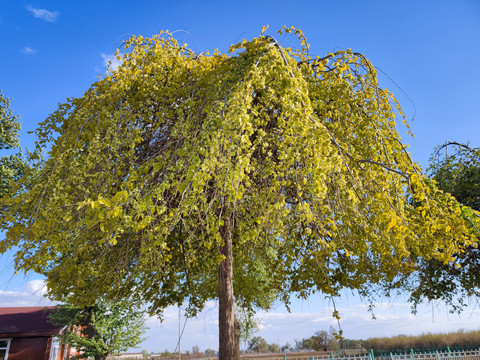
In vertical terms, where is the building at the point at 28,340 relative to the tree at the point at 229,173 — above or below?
below

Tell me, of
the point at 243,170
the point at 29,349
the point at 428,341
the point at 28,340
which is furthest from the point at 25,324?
the point at 428,341

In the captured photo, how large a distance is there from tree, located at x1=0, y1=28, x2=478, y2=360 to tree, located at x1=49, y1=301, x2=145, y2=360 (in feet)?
31.7

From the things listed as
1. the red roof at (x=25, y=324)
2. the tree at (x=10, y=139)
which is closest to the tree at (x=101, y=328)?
the red roof at (x=25, y=324)

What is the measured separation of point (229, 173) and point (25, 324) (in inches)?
751

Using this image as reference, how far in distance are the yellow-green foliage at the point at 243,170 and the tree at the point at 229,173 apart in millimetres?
25

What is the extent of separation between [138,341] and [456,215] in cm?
1474

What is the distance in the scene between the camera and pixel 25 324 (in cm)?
1723

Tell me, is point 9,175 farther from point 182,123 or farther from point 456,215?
point 456,215

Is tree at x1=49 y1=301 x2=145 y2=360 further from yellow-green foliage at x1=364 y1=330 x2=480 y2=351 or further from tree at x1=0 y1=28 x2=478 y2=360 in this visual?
yellow-green foliage at x1=364 y1=330 x2=480 y2=351

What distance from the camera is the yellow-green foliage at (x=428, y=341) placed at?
17875 millimetres

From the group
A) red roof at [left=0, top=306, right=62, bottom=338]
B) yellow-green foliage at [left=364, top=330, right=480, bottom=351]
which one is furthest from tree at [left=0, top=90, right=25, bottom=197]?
yellow-green foliage at [left=364, top=330, right=480, bottom=351]

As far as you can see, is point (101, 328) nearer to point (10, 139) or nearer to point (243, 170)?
point (10, 139)

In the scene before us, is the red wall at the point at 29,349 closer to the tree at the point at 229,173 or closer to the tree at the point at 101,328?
the tree at the point at 101,328

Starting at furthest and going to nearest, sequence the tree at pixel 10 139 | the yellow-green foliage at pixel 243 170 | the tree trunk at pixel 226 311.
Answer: the tree at pixel 10 139 → the tree trunk at pixel 226 311 → the yellow-green foliage at pixel 243 170
